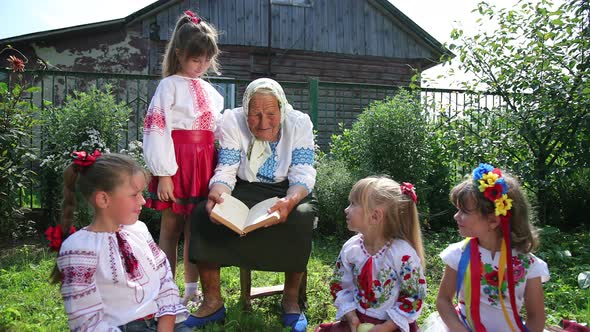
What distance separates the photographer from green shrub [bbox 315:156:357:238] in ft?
16.7

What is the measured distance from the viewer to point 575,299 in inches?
126

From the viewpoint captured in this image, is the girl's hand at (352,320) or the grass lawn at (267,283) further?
the grass lawn at (267,283)

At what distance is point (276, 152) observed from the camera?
2926 millimetres

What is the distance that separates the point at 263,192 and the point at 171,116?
0.72m

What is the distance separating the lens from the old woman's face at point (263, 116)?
9.11 ft

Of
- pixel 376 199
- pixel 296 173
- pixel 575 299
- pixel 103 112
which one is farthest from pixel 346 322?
pixel 103 112

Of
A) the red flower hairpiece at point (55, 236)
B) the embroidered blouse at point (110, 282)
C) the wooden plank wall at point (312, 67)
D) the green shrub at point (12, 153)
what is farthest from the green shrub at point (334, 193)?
the wooden plank wall at point (312, 67)

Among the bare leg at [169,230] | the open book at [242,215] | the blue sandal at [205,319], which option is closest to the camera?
the open book at [242,215]

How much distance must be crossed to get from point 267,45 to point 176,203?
944cm

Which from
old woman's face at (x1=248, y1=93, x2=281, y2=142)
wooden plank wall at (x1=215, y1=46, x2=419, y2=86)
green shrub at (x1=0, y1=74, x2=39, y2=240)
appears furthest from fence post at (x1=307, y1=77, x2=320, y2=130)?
wooden plank wall at (x1=215, y1=46, x2=419, y2=86)

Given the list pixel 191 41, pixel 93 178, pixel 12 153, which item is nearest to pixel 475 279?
pixel 93 178

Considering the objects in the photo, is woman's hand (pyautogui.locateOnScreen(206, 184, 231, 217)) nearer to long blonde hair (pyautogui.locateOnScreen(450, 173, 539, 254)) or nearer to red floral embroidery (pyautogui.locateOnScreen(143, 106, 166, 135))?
red floral embroidery (pyautogui.locateOnScreen(143, 106, 166, 135))

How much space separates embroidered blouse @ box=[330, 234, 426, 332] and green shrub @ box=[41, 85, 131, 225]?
3696 millimetres

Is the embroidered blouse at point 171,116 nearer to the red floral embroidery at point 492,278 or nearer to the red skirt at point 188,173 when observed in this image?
the red skirt at point 188,173
